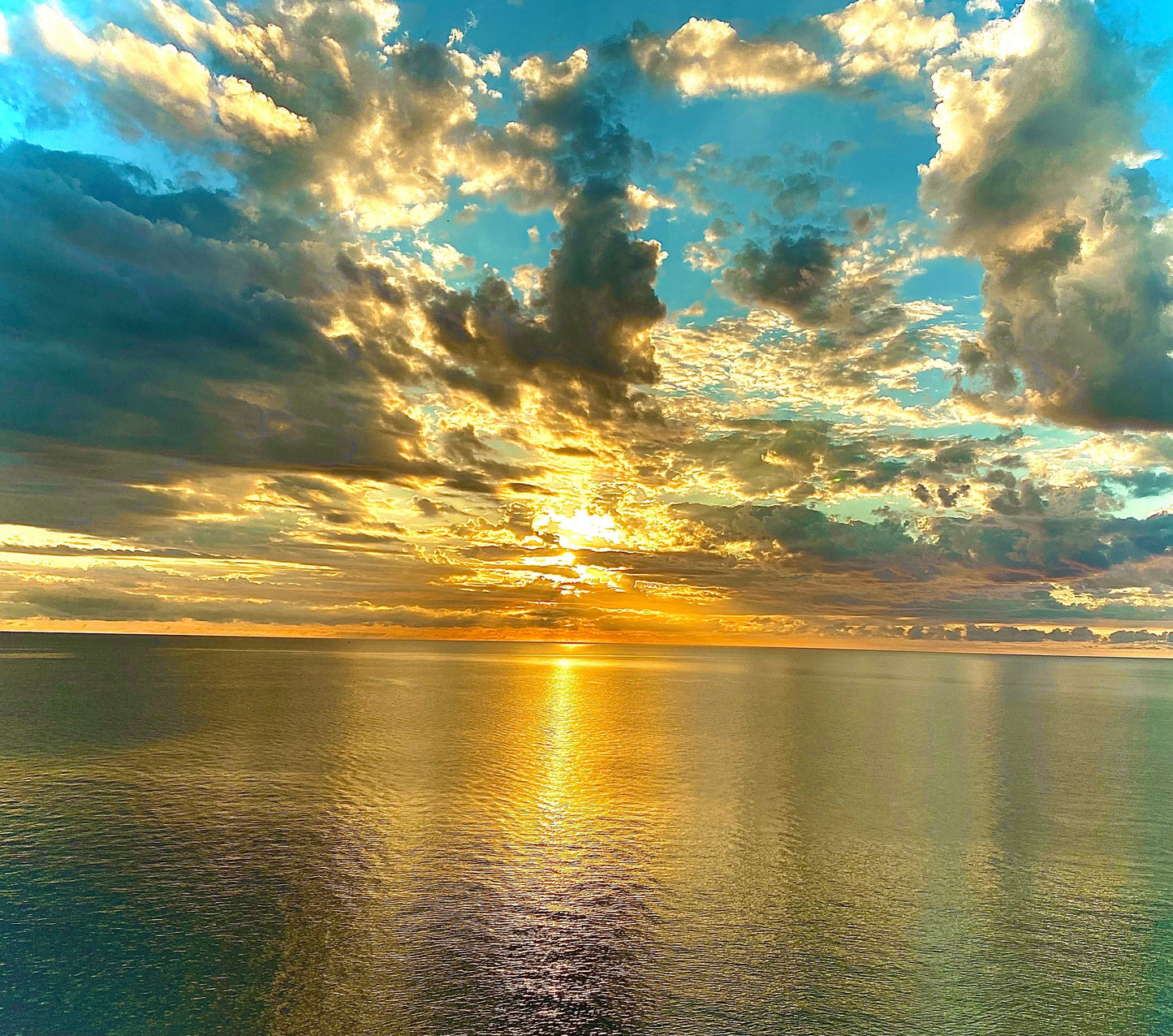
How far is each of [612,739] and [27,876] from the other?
203 feet

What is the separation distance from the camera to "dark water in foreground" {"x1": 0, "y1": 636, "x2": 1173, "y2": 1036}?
25953 mm

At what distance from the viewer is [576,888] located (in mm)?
37031

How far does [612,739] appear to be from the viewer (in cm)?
8969

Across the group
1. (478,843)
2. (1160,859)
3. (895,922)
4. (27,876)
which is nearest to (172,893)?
(27,876)

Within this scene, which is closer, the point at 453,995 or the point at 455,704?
the point at 453,995

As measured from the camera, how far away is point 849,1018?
25328 mm

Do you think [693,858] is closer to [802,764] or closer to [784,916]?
[784,916]

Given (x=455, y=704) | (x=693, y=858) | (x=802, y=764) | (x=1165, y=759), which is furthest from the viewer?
(x=455, y=704)

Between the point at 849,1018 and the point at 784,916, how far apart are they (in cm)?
853

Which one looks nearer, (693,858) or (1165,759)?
(693,858)

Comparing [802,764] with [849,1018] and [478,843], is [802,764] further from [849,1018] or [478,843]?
[849,1018]

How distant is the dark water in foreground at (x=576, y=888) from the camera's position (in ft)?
85.1

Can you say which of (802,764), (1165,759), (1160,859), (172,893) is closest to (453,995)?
(172,893)

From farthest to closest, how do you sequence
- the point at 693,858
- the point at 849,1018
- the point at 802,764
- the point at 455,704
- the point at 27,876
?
the point at 455,704
the point at 802,764
the point at 693,858
the point at 27,876
the point at 849,1018
